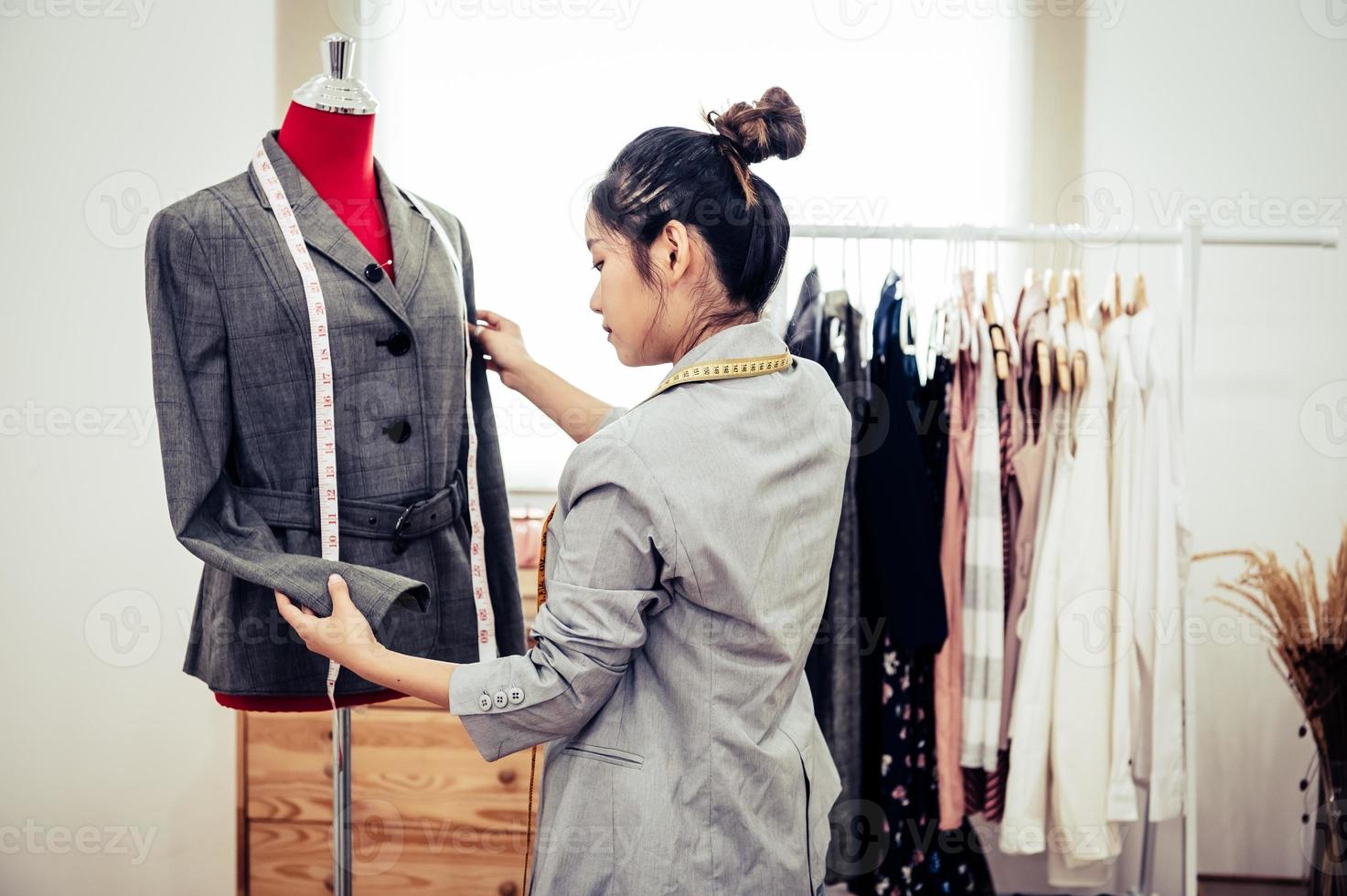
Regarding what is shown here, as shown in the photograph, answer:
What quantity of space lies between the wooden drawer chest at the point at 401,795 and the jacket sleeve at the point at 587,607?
48.1 inches

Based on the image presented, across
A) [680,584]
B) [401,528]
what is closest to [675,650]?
[680,584]

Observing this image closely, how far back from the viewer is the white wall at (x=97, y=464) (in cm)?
248

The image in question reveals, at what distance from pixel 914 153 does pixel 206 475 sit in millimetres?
2159

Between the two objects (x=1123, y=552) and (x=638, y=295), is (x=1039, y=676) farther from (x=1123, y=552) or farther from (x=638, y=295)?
(x=638, y=295)

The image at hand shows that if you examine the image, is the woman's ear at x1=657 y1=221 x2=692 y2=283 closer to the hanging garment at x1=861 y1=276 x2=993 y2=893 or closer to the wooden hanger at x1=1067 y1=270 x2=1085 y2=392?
the hanging garment at x1=861 y1=276 x2=993 y2=893

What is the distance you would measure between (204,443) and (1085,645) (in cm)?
165

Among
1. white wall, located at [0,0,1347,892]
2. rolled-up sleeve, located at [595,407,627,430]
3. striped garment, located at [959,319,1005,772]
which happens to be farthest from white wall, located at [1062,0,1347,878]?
rolled-up sleeve, located at [595,407,627,430]

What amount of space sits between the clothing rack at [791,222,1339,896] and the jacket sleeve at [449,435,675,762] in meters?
1.08

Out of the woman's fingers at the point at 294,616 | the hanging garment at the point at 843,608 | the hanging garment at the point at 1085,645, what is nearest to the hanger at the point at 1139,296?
the hanging garment at the point at 1085,645

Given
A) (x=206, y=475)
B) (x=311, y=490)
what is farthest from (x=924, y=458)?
(x=206, y=475)

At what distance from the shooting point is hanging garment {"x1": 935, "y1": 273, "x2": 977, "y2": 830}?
2.02 meters

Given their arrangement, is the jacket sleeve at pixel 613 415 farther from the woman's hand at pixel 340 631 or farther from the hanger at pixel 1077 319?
the hanger at pixel 1077 319

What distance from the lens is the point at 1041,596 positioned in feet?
6.64

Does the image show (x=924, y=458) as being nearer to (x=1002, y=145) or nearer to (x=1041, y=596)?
(x=1041, y=596)
